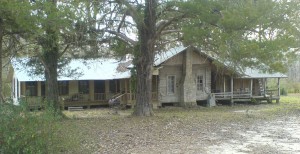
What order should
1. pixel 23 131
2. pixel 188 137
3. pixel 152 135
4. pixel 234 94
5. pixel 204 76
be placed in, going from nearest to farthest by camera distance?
pixel 23 131 < pixel 188 137 < pixel 152 135 < pixel 204 76 < pixel 234 94

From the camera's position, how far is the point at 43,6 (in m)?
13.1

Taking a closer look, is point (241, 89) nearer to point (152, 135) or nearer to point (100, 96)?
point (100, 96)

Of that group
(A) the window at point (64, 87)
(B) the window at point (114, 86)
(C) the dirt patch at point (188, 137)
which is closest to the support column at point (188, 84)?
(B) the window at point (114, 86)

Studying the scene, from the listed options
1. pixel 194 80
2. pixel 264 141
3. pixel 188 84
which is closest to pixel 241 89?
pixel 194 80

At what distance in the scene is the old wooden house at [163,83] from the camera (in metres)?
33.0

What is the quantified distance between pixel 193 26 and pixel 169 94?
16717 millimetres

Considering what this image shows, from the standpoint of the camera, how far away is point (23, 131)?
8.62 metres

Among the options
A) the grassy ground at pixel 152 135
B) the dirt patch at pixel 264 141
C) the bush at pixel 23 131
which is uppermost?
the bush at pixel 23 131

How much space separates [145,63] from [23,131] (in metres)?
14.5

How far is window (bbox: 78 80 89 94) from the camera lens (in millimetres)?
35094

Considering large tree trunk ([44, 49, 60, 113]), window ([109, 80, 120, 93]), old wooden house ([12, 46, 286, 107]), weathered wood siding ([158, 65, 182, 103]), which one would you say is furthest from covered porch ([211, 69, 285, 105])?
large tree trunk ([44, 49, 60, 113])

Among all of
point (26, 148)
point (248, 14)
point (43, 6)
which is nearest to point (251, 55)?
point (248, 14)

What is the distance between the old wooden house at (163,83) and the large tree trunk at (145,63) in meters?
8.13

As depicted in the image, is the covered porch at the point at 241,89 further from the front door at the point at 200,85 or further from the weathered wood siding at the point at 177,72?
the weathered wood siding at the point at 177,72
